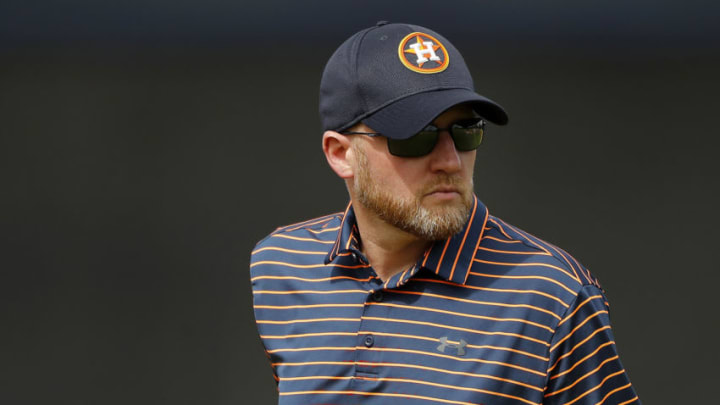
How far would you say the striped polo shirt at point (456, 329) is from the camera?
1.59 meters

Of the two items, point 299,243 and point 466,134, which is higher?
point 466,134

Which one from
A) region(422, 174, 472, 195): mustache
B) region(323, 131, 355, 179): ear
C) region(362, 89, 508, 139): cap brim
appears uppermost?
region(362, 89, 508, 139): cap brim

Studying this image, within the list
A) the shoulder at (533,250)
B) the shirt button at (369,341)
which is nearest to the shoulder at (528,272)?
the shoulder at (533,250)

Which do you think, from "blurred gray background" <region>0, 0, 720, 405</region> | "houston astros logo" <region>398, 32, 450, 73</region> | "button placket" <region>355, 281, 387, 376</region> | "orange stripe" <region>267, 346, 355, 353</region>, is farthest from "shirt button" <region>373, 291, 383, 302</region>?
"blurred gray background" <region>0, 0, 720, 405</region>

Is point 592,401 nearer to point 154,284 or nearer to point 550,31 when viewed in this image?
point 550,31

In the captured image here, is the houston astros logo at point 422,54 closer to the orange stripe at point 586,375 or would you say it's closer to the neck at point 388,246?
the neck at point 388,246

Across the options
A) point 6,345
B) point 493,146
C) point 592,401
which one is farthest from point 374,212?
point 6,345

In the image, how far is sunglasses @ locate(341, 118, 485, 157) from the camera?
1621mm

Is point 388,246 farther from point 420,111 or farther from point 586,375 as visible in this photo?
point 586,375

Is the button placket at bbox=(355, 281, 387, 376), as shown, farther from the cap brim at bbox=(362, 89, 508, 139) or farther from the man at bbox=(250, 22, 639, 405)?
the cap brim at bbox=(362, 89, 508, 139)

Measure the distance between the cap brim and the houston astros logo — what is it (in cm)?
6

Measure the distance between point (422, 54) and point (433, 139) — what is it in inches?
6.5

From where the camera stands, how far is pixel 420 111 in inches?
62.6

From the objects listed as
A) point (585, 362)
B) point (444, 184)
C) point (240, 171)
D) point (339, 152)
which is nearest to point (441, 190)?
point (444, 184)
